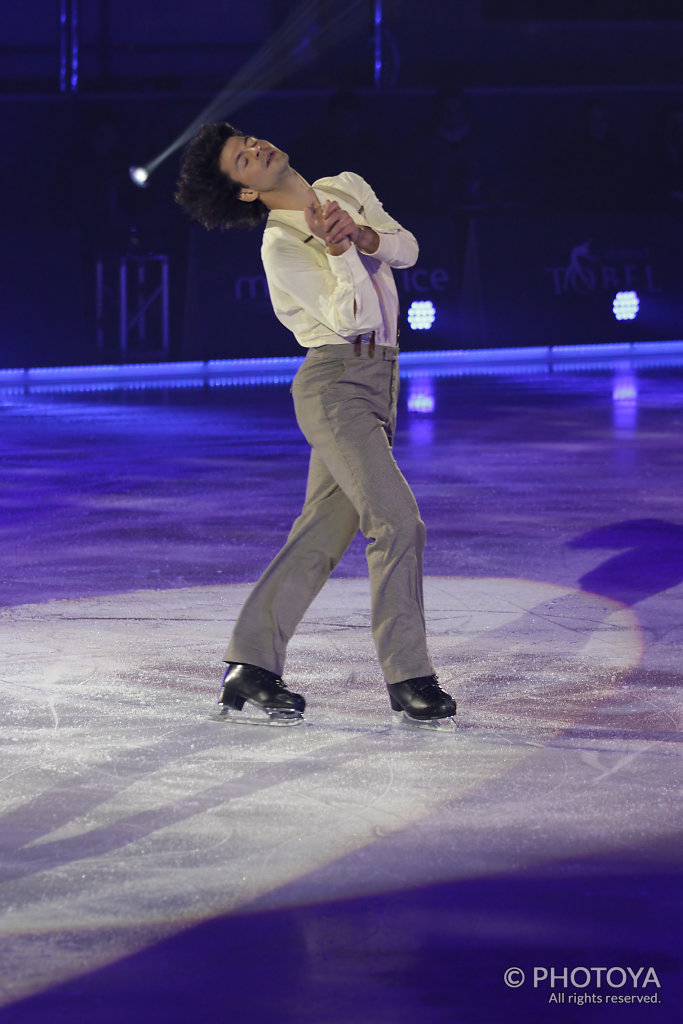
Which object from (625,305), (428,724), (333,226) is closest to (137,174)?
(625,305)

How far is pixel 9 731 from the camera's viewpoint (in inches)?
157

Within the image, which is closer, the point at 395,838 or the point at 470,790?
the point at 395,838

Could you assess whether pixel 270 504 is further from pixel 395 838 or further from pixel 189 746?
pixel 395 838

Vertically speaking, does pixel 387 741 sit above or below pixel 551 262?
below

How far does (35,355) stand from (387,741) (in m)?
14.8

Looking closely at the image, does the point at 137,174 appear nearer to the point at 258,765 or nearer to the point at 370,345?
the point at 370,345

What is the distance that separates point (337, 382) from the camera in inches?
156

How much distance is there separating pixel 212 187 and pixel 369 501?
91 centimetres

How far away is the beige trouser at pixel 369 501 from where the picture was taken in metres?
3.94

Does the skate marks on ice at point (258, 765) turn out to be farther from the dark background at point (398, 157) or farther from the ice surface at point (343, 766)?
the dark background at point (398, 157)

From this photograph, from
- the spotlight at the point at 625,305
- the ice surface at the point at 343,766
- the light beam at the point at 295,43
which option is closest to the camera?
the ice surface at the point at 343,766

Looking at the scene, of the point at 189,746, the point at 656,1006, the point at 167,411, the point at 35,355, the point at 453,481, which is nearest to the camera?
the point at 656,1006

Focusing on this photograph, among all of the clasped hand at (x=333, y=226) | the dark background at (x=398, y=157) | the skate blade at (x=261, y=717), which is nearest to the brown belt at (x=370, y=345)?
the clasped hand at (x=333, y=226)

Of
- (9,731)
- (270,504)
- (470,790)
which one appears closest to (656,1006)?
(470,790)
